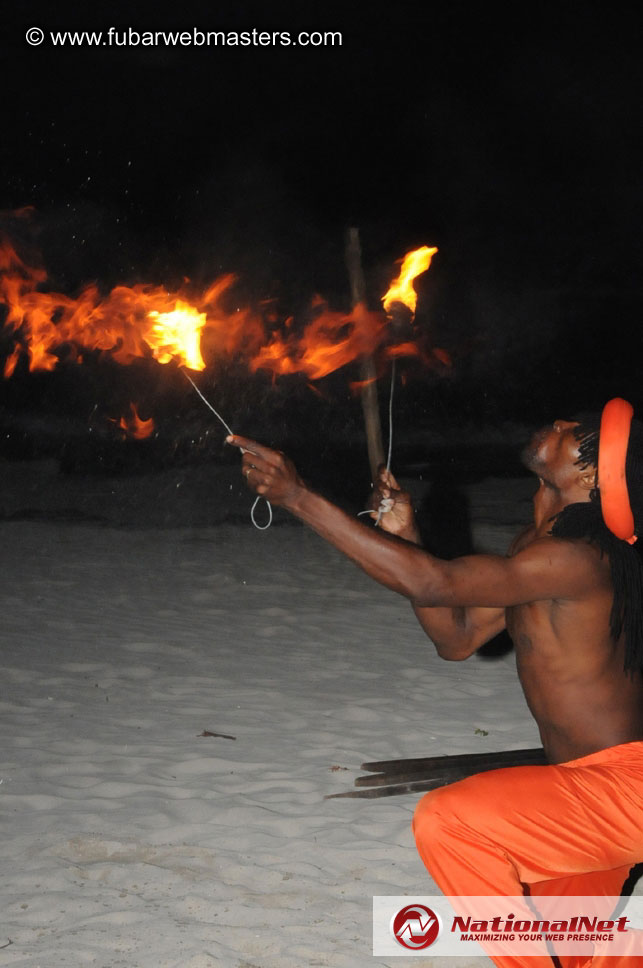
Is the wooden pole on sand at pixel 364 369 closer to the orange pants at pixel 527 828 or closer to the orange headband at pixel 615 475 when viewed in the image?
the orange headband at pixel 615 475

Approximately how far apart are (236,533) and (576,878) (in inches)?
366

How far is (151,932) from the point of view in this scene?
10.3 ft

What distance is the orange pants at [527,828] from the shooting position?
8.43 ft

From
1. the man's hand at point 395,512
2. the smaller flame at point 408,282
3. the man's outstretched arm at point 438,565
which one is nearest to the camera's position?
the man's outstretched arm at point 438,565

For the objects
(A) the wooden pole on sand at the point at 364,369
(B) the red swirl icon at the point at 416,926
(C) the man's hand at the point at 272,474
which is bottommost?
(B) the red swirl icon at the point at 416,926

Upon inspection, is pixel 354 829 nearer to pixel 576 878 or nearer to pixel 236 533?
pixel 576 878

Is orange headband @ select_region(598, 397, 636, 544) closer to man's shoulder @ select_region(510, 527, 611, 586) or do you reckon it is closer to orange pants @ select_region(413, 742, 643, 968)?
man's shoulder @ select_region(510, 527, 611, 586)

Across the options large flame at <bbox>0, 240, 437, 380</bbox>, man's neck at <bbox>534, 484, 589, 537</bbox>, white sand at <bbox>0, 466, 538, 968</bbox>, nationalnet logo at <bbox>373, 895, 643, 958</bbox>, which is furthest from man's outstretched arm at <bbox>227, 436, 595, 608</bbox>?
white sand at <bbox>0, 466, 538, 968</bbox>

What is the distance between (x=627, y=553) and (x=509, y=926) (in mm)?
→ 1155

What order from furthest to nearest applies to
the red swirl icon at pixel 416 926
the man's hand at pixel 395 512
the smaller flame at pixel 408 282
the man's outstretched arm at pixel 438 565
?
the smaller flame at pixel 408 282 → the man's hand at pixel 395 512 → the red swirl icon at pixel 416 926 → the man's outstretched arm at pixel 438 565

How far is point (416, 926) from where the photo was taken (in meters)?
3.27

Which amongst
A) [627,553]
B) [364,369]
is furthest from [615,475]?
[364,369]

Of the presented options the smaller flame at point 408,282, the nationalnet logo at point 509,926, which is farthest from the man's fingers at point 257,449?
the smaller flame at point 408,282

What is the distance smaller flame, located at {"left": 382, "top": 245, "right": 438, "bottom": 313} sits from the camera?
421 cm
